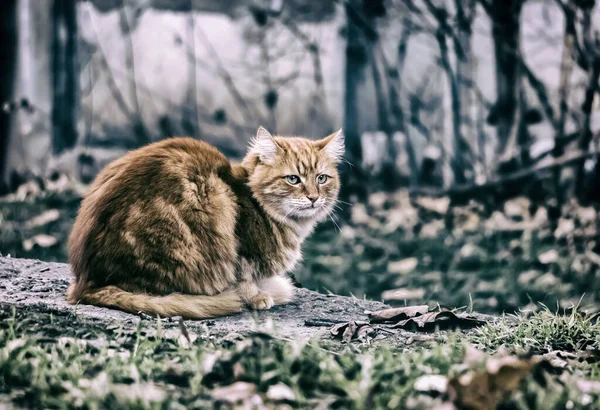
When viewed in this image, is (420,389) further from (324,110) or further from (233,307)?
(324,110)

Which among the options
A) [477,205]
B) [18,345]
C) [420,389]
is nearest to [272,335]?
[420,389]

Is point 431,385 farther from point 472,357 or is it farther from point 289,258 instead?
point 289,258

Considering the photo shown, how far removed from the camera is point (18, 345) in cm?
272

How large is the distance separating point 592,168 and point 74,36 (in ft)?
19.2

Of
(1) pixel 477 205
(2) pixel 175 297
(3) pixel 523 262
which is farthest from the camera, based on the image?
(1) pixel 477 205

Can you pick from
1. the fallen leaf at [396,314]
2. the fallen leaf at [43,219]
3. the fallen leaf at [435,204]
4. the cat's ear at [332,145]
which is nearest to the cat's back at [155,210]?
the cat's ear at [332,145]

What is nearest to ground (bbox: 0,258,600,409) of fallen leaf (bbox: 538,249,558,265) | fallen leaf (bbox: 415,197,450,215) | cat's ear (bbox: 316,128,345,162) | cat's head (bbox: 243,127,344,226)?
cat's head (bbox: 243,127,344,226)

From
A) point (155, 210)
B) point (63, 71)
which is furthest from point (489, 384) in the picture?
point (63, 71)

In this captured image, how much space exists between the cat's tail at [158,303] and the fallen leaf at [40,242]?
2.46 m

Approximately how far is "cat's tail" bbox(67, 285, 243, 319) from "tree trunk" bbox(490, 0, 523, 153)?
176 inches

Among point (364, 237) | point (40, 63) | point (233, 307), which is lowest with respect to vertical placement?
point (364, 237)

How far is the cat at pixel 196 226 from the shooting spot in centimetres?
360

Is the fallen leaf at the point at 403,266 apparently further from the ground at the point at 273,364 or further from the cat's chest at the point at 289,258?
the ground at the point at 273,364

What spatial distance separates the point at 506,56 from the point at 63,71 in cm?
500
